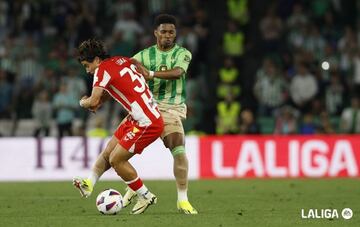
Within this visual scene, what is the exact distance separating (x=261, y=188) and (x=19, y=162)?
5738mm

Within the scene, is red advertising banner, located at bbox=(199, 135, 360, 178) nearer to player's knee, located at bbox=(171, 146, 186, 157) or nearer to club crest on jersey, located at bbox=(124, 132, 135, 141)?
player's knee, located at bbox=(171, 146, 186, 157)

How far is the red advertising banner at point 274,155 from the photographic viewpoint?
20688mm

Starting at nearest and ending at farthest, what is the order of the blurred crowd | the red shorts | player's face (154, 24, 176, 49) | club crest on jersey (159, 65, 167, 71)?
the red shorts < player's face (154, 24, 176, 49) < club crest on jersey (159, 65, 167, 71) < the blurred crowd

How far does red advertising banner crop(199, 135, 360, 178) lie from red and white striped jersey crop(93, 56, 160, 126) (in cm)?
915

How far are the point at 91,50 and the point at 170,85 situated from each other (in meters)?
1.32

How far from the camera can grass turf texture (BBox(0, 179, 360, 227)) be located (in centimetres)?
1092

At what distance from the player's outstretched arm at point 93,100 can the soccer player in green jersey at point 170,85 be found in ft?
2.62

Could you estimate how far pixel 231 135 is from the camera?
21812 mm

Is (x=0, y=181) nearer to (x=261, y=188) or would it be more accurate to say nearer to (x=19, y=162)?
(x=19, y=162)

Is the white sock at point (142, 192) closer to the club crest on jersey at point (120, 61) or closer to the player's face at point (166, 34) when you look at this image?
the club crest on jersey at point (120, 61)

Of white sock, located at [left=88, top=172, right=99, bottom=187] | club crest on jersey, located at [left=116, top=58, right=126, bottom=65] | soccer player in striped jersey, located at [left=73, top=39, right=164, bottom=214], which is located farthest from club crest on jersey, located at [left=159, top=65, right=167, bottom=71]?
white sock, located at [left=88, top=172, right=99, bottom=187]

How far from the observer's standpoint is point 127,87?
11.6 metres

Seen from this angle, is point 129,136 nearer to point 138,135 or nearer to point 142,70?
point 138,135

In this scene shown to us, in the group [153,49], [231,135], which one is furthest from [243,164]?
[153,49]
